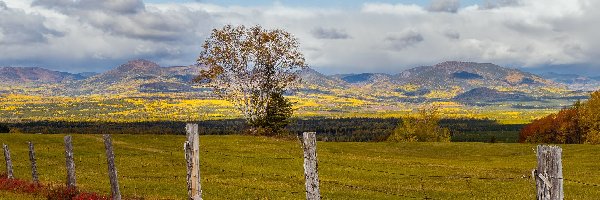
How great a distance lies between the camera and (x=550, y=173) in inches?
445

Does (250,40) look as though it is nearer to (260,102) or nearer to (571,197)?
(260,102)

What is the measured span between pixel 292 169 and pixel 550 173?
42120 mm

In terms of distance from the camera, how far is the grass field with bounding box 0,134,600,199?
37.2 meters

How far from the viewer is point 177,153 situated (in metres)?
63.4

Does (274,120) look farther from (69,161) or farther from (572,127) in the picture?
(572,127)

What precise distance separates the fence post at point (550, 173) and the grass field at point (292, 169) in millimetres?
14362

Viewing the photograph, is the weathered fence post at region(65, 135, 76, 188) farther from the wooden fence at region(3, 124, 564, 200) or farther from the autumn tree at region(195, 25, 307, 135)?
the autumn tree at region(195, 25, 307, 135)

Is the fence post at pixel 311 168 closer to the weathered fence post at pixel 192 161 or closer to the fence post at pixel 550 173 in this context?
the weathered fence post at pixel 192 161

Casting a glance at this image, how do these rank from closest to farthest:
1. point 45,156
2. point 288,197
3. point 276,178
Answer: point 288,197
point 276,178
point 45,156

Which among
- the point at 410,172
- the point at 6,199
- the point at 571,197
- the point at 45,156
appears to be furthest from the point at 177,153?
the point at 571,197

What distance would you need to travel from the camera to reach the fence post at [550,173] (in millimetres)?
11242

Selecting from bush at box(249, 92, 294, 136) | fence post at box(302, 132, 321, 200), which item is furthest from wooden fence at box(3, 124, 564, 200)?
bush at box(249, 92, 294, 136)

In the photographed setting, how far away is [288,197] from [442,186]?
15110 millimetres

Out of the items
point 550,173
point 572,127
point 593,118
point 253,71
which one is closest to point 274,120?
point 253,71
